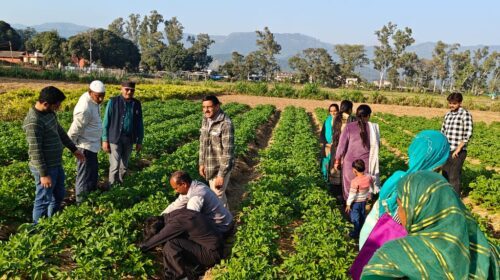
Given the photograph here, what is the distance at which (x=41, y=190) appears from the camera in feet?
16.3

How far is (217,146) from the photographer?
220 inches

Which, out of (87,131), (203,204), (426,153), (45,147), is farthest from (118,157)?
(426,153)

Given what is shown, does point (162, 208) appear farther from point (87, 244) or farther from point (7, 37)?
point (7, 37)

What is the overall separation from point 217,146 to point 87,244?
2058 millimetres

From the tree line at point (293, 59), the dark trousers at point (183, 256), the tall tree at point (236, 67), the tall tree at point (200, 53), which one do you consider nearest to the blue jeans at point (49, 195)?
the dark trousers at point (183, 256)

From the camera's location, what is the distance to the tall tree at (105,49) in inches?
2616

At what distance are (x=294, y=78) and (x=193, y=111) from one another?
58.9m

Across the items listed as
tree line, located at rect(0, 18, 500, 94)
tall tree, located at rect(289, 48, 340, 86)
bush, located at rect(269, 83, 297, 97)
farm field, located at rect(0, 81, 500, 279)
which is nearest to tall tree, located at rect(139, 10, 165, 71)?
tree line, located at rect(0, 18, 500, 94)

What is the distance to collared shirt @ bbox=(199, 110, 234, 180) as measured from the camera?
5.48 metres

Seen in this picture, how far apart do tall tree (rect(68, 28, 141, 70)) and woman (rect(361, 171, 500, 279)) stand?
71.6m

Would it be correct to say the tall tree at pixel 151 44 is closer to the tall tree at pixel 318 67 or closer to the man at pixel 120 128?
the tall tree at pixel 318 67

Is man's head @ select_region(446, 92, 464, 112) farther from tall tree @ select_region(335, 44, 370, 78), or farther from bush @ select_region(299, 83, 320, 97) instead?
tall tree @ select_region(335, 44, 370, 78)

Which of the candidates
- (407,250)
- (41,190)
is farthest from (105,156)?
(407,250)

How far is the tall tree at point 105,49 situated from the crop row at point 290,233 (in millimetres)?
66031
